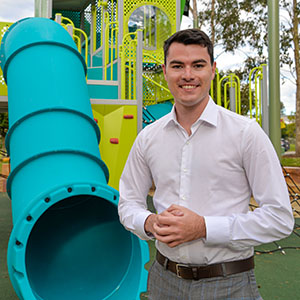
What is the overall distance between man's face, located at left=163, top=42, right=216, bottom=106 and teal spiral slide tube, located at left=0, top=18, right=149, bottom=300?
1447 millimetres

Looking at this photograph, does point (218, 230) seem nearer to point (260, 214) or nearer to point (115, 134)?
point (260, 214)

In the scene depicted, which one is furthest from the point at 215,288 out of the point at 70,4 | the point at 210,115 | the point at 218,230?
the point at 70,4

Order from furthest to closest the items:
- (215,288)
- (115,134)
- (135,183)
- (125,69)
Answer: (125,69), (115,134), (135,183), (215,288)

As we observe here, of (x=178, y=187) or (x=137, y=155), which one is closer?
(x=178, y=187)

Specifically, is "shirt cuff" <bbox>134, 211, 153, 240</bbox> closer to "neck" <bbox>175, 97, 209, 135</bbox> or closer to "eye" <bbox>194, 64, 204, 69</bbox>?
"neck" <bbox>175, 97, 209, 135</bbox>

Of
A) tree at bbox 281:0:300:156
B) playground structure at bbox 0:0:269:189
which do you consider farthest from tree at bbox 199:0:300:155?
playground structure at bbox 0:0:269:189

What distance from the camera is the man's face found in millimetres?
1547

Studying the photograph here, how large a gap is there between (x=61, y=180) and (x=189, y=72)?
1722mm

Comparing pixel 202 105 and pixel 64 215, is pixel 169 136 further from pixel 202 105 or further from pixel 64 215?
pixel 64 215

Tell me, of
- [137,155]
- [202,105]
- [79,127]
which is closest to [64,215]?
[79,127]

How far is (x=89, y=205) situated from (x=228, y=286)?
2.51 meters

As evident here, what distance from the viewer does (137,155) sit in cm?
177

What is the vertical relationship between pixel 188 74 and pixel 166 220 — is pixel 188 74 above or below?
above

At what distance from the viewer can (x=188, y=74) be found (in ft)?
5.05
